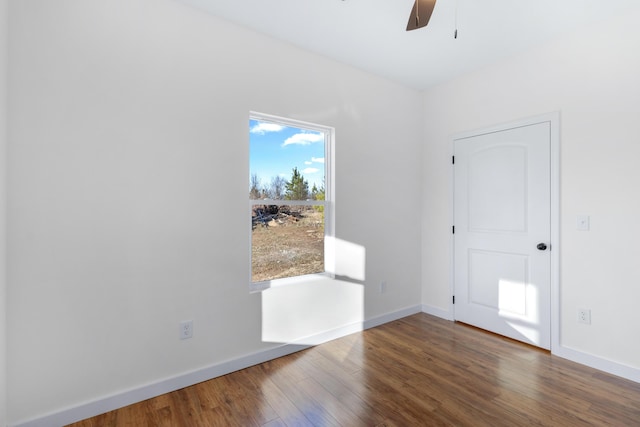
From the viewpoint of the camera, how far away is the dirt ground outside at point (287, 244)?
2.58 m

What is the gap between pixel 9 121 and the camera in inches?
65.3

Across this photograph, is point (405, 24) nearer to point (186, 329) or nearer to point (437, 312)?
point (186, 329)

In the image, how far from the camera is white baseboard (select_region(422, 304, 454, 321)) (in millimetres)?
3482

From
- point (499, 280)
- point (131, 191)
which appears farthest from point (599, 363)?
point (131, 191)

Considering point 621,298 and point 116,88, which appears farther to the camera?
point 621,298

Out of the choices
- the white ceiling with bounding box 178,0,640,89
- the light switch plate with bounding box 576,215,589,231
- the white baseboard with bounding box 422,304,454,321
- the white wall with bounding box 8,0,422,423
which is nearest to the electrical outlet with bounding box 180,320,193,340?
the white wall with bounding box 8,0,422,423

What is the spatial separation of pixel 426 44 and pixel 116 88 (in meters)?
2.41

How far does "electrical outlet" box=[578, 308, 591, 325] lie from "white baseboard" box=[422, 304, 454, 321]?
1173 mm

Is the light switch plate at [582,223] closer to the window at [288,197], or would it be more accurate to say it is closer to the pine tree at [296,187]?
the window at [288,197]

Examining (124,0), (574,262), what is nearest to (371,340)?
(574,262)

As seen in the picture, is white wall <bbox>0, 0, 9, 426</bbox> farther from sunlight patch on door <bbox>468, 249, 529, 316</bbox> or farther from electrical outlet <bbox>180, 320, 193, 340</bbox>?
sunlight patch on door <bbox>468, 249, 529, 316</bbox>

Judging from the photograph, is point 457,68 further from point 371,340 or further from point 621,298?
point 371,340

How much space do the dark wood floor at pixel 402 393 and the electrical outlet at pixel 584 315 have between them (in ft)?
1.14

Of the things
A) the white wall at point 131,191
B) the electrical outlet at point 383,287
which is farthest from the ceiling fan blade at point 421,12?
the electrical outlet at point 383,287
